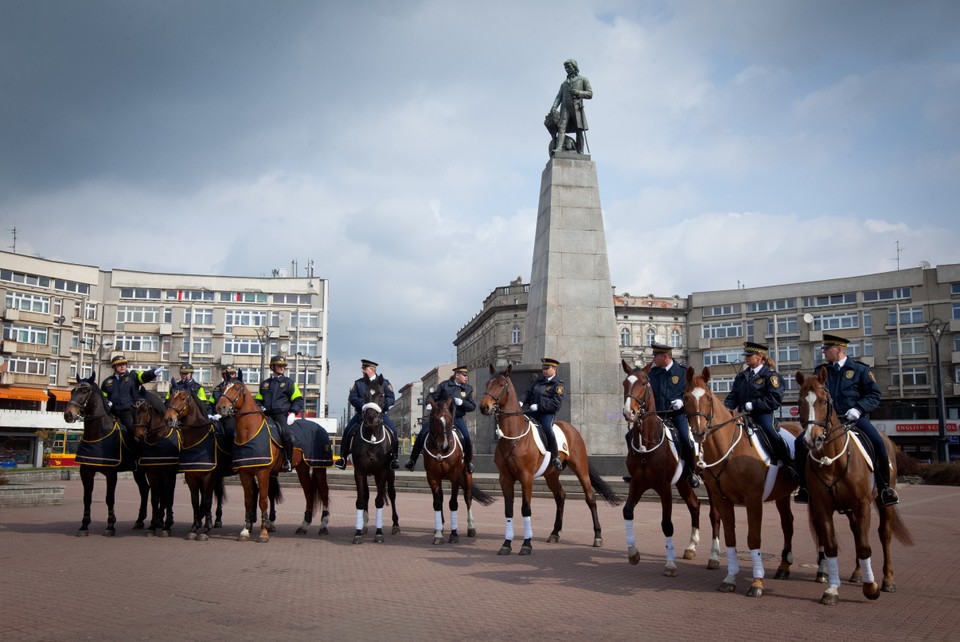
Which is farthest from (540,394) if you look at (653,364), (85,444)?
(85,444)

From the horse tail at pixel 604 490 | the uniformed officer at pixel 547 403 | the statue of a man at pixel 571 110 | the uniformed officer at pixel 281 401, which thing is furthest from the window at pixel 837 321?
the uniformed officer at pixel 281 401

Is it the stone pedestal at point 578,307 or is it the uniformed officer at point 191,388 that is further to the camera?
the stone pedestal at point 578,307

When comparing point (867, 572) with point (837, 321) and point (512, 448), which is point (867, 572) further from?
point (837, 321)

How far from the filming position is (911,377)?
69125 mm

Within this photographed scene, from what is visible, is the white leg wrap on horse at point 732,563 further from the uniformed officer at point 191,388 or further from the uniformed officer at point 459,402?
the uniformed officer at point 191,388

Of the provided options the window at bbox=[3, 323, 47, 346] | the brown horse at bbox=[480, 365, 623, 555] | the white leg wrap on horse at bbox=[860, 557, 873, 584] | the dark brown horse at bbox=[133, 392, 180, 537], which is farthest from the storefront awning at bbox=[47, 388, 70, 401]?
the white leg wrap on horse at bbox=[860, 557, 873, 584]

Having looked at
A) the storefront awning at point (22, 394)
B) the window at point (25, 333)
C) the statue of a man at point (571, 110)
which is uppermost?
the statue of a man at point (571, 110)

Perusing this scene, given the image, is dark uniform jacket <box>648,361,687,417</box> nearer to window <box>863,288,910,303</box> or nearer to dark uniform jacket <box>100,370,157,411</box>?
dark uniform jacket <box>100,370,157,411</box>

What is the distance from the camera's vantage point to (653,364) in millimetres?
11953

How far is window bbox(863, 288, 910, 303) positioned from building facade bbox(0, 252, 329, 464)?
169ft

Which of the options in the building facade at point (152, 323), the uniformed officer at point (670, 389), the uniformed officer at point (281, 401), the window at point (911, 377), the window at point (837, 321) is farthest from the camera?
the window at point (837, 321)

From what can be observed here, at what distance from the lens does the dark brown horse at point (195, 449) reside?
1389 cm

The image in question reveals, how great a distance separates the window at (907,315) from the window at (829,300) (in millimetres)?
3693

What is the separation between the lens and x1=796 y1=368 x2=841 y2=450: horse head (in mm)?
8711
